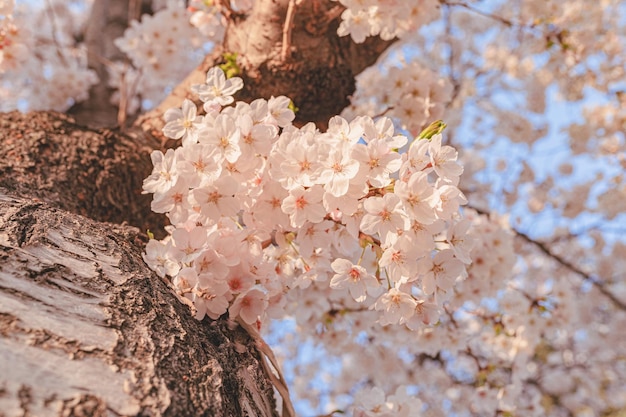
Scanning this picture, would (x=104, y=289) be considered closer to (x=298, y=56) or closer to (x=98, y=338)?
(x=98, y=338)

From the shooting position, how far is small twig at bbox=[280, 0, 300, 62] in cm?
163

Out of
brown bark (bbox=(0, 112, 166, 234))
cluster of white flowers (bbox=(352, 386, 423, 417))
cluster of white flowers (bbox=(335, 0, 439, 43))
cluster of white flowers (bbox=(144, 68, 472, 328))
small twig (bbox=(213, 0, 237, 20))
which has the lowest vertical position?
cluster of white flowers (bbox=(352, 386, 423, 417))

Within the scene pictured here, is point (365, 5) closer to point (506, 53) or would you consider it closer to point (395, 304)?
point (395, 304)

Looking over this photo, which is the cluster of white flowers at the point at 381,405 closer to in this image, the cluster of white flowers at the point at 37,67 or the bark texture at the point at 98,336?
the bark texture at the point at 98,336

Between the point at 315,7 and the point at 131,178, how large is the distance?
2.89ft

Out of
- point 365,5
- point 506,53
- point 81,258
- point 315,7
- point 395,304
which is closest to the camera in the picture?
point 81,258

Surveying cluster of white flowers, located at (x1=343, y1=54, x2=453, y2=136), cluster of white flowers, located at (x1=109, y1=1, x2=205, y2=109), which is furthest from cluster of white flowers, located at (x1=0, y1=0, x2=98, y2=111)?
cluster of white flowers, located at (x1=343, y1=54, x2=453, y2=136)

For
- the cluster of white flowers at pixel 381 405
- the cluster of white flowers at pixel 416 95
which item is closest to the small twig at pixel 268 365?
the cluster of white flowers at pixel 381 405

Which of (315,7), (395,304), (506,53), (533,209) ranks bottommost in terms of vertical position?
(395,304)

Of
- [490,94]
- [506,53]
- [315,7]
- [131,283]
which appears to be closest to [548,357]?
[490,94]

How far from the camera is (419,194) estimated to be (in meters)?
1.03

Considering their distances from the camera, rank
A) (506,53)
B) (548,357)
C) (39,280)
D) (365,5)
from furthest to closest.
A: 1. (548,357)
2. (506,53)
3. (365,5)
4. (39,280)

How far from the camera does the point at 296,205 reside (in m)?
1.11

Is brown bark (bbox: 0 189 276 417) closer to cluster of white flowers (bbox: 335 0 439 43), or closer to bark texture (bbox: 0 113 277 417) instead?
bark texture (bbox: 0 113 277 417)
